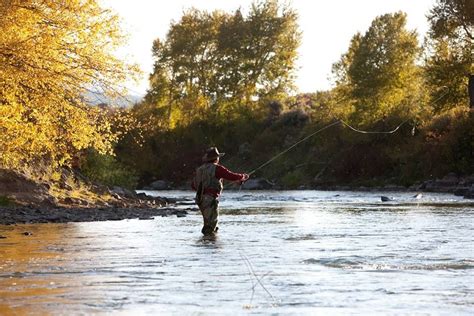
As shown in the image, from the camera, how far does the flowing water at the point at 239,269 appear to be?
33.7 ft

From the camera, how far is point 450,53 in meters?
57.9

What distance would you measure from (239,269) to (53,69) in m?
9.83

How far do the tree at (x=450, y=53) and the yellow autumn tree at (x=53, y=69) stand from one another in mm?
36610

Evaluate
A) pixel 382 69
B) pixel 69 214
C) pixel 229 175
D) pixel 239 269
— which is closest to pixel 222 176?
pixel 229 175

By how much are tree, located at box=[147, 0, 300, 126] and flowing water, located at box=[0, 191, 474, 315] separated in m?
62.5

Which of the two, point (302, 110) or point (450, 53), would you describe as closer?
point (450, 53)

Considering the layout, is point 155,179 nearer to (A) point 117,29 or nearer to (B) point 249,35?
(B) point 249,35

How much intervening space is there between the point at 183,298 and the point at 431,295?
2.79 meters

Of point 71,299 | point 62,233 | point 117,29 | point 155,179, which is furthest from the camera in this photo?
point 155,179

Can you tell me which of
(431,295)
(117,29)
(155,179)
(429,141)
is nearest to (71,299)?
(431,295)

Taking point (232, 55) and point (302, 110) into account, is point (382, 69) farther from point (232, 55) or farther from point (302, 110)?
point (232, 55)

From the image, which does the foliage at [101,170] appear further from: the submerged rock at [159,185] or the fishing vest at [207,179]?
the submerged rock at [159,185]

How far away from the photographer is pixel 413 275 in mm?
12664

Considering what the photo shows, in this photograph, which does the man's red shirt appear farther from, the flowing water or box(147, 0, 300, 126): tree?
box(147, 0, 300, 126): tree
